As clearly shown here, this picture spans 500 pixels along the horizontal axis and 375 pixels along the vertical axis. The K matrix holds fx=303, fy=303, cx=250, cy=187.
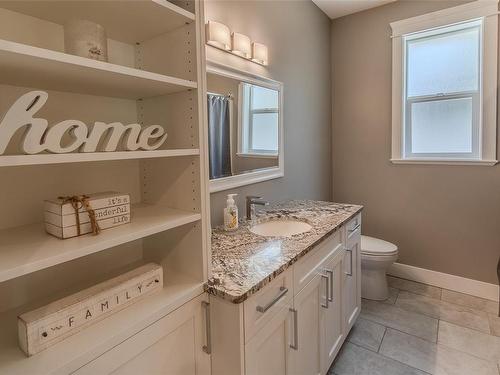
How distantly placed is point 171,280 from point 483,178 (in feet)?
8.48

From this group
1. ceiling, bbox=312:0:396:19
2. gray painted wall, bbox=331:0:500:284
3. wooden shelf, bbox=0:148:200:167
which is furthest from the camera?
ceiling, bbox=312:0:396:19

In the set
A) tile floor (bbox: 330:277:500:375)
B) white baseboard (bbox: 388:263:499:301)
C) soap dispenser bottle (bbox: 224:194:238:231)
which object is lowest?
tile floor (bbox: 330:277:500:375)

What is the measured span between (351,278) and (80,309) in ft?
5.32

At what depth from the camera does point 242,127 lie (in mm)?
1880

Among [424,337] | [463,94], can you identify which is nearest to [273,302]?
[424,337]

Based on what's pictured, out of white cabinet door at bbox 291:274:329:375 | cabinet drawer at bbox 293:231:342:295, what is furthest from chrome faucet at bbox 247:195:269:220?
white cabinet door at bbox 291:274:329:375

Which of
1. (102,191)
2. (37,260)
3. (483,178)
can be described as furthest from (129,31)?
(483,178)

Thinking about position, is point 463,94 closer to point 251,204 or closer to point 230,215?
point 251,204

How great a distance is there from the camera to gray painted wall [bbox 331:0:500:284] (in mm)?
2506

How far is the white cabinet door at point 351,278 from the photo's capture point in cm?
187

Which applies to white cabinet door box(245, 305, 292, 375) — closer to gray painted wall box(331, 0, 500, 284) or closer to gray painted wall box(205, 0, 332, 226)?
gray painted wall box(205, 0, 332, 226)

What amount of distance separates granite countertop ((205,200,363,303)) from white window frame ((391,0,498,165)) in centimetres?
120

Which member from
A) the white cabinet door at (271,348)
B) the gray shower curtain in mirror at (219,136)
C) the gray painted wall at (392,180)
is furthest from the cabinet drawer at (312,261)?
the gray painted wall at (392,180)

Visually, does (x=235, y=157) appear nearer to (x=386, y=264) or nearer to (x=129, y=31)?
(x=129, y=31)
